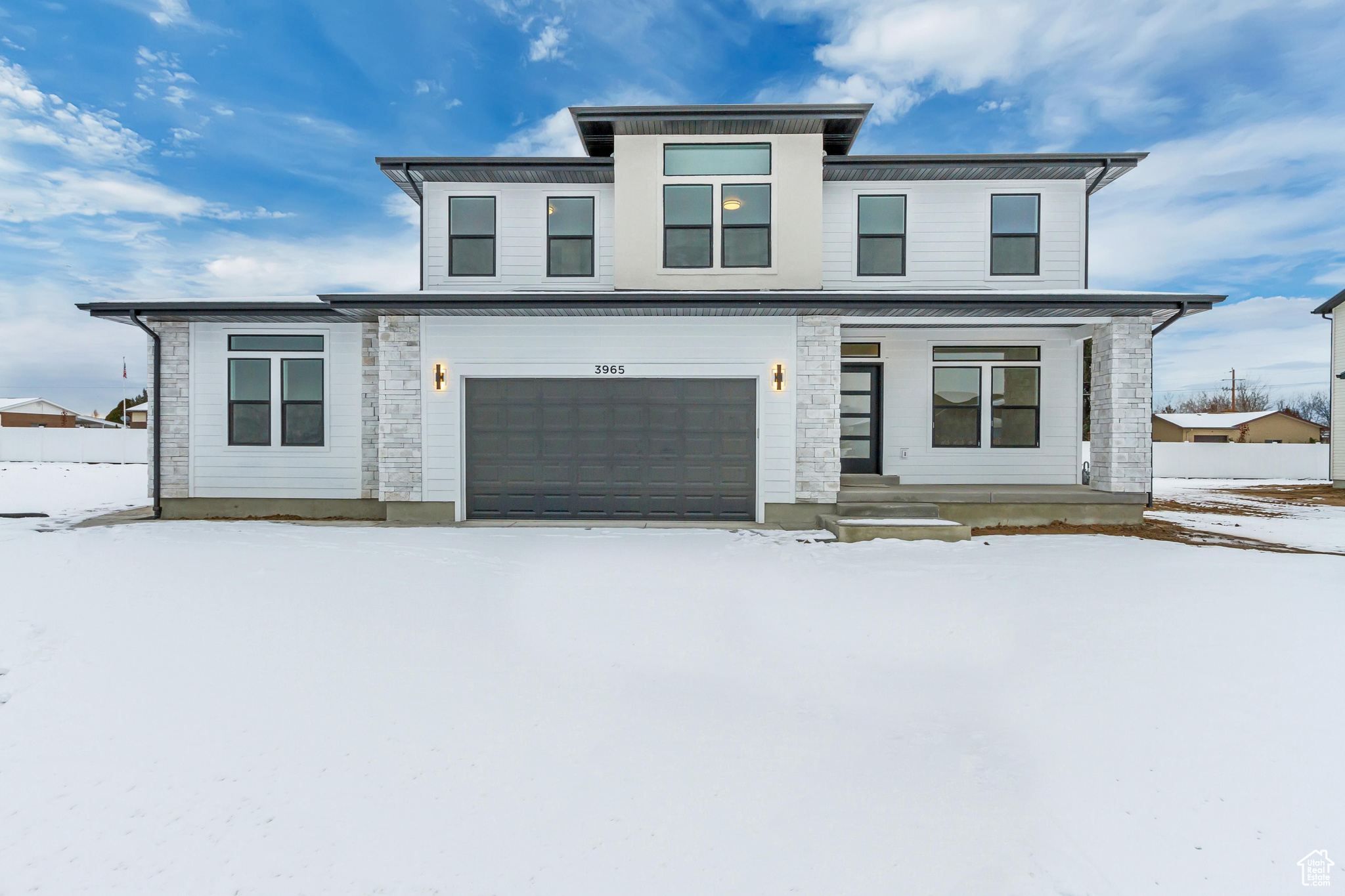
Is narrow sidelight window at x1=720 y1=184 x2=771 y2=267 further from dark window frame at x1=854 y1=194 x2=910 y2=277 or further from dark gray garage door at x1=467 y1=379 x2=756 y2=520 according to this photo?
dark gray garage door at x1=467 y1=379 x2=756 y2=520

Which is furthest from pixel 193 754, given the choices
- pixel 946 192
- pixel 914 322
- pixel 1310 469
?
pixel 1310 469

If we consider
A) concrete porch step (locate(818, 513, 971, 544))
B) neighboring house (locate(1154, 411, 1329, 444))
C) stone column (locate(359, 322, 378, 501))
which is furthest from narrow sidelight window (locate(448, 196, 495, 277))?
neighboring house (locate(1154, 411, 1329, 444))

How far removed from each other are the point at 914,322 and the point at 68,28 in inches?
900

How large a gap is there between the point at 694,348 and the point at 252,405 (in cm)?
808

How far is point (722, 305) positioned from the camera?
8977 millimetres

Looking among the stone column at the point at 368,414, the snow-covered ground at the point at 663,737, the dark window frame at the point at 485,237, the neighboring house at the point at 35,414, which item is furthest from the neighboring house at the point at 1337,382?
the neighboring house at the point at 35,414

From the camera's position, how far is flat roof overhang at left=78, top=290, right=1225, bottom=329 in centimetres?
888

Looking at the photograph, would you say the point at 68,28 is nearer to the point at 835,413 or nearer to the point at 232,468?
the point at 232,468

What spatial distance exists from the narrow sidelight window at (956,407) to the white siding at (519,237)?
6.90 m

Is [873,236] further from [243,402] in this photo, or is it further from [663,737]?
[243,402]

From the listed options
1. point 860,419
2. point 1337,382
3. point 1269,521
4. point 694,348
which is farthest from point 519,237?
point 1337,382

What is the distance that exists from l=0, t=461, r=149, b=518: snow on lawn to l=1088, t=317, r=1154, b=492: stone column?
18.5 metres

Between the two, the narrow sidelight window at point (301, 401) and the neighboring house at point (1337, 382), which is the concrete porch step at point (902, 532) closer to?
the narrow sidelight window at point (301, 401)

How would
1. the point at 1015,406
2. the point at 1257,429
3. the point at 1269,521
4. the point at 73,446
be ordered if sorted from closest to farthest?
1. the point at 1269,521
2. the point at 1015,406
3. the point at 73,446
4. the point at 1257,429
